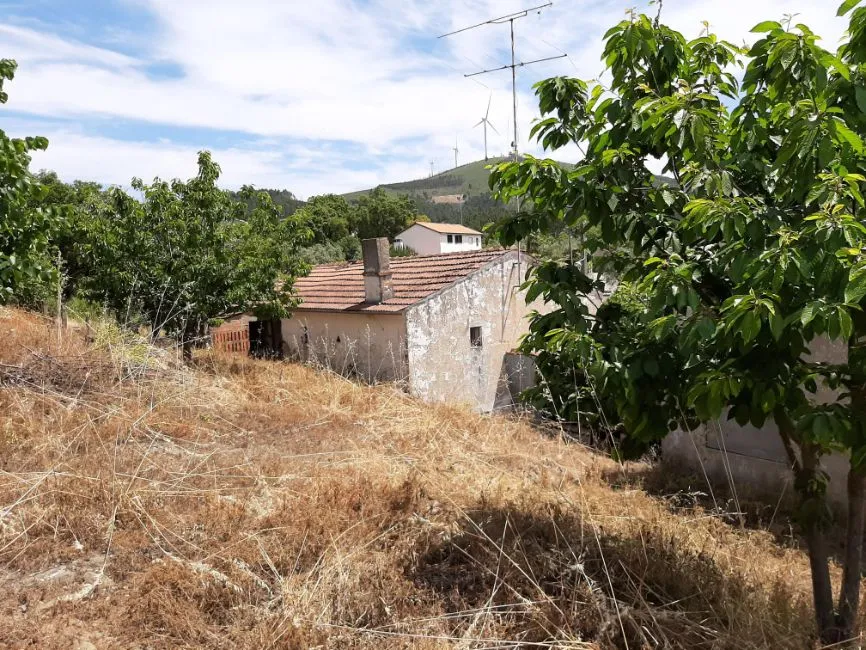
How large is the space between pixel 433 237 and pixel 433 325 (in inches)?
1945

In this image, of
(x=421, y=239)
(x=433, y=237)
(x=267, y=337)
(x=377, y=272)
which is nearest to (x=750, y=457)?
(x=377, y=272)

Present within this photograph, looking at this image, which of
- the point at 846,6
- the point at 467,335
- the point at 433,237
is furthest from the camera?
the point at 433,237

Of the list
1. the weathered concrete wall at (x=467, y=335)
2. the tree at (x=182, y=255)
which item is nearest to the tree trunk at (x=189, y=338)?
the tree at (x=182, y=255)

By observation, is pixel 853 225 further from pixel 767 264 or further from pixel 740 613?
pixel 740 613

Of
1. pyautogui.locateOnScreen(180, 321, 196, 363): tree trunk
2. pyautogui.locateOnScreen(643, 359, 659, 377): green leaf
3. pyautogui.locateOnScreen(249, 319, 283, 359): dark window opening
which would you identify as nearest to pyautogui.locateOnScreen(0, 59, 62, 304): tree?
pyautogui.locateOnScreen(180, 321, 196, 363): tree trunk

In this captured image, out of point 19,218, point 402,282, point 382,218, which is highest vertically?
point 382,218

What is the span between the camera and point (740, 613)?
161 inches

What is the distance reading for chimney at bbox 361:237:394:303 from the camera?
1545 centimetres

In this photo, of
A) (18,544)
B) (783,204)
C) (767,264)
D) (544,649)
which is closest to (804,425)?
(767,264)

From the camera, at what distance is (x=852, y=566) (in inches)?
162

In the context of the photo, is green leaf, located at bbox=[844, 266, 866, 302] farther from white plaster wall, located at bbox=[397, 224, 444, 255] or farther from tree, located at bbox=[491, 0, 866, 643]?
white plaster wall, located at bbox=[397, 224, 444, 255]

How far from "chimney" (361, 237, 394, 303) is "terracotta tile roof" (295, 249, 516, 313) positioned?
24 cm

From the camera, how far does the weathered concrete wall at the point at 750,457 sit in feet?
27.7

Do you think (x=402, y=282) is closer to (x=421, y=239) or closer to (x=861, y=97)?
(x=861, y=97)
